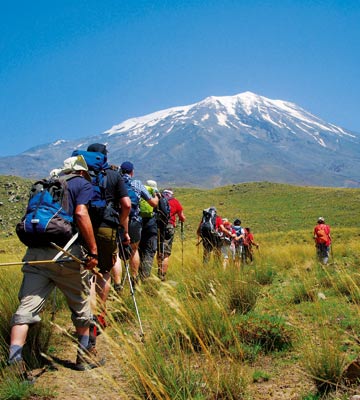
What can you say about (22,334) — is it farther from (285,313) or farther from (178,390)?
(285,313)

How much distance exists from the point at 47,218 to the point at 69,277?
1.95ft

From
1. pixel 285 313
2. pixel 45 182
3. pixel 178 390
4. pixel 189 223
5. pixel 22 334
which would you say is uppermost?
pixel 45 182

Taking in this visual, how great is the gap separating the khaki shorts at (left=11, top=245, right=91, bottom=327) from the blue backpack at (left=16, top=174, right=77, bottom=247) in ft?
0.44

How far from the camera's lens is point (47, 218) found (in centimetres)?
378

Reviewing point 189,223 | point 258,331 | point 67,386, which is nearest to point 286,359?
point 258,331

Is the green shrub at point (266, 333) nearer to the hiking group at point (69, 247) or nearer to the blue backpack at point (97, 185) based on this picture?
the hiking group at point (69, 247)

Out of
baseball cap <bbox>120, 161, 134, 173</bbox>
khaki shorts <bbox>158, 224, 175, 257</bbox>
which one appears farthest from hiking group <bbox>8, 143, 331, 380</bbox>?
khaki shorts <bbox>158, 224, 175, 257</bbox>

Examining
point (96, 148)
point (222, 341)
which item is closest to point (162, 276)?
point (96, 148)

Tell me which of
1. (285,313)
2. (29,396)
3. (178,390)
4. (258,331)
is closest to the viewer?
(178,390)

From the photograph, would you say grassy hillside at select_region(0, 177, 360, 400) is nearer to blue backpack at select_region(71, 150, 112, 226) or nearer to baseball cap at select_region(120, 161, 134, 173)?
blue backpack at select_region(71, 150, 112, 226)

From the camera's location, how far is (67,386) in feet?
12.1

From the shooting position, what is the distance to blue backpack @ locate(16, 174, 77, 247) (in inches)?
148

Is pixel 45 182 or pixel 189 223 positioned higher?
pixel 45 182

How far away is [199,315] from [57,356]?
152 centimetres
